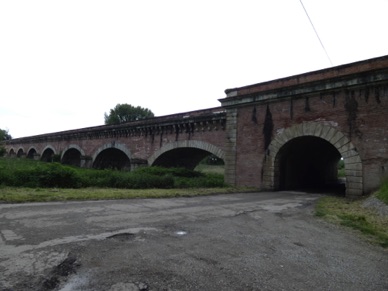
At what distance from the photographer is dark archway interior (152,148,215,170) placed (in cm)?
2084

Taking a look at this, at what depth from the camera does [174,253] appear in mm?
3453

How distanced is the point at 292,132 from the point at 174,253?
1084 centimetres

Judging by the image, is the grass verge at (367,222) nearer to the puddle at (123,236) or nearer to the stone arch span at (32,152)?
the puddle at (123,236)

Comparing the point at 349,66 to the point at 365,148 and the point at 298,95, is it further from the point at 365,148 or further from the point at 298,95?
the point at 365,148

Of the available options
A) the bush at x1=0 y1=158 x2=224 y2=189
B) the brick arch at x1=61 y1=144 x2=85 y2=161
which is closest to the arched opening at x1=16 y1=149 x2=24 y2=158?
the brick arch at x1=61 y1=144 x2=85 y2=161

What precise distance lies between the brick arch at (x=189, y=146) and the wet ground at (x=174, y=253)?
10.8 m

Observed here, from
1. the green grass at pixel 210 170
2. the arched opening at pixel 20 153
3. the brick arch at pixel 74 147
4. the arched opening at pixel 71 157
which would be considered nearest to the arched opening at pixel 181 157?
the green grass at pixel 210 170

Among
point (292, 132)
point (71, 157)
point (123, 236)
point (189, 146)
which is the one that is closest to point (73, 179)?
point (123, 236)

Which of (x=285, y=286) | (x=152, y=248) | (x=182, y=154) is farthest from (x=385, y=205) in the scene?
(x=182, y=154)

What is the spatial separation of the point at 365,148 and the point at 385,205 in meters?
4.70

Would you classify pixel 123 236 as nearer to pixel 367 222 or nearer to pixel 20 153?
pixel 367 222

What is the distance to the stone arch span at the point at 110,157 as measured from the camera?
26.5 m

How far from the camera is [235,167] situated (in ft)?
49.4

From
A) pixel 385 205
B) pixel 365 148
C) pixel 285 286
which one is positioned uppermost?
pixel 365 148
